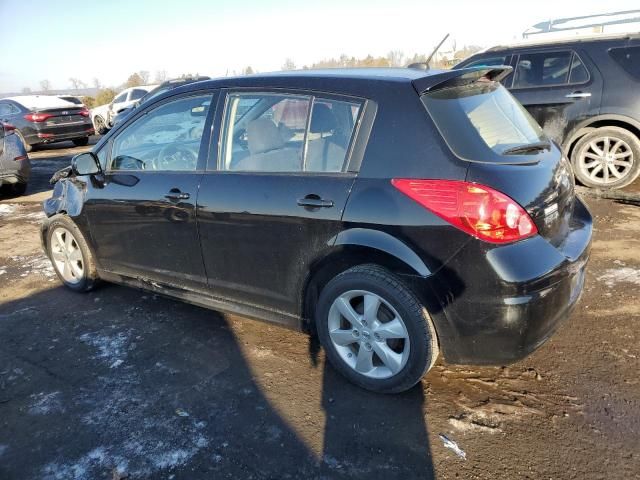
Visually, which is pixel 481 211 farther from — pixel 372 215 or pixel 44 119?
pixel 44 119

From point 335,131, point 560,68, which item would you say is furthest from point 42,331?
point 560,68

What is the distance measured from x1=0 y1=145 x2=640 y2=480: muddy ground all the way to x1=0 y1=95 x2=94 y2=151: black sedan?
37.0 ft

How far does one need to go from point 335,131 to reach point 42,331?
8.78ft

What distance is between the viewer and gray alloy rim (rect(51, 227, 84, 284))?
13.8 feet

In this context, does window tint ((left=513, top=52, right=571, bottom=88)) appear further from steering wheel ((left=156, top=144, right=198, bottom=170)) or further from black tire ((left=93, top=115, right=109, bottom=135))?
black tire ((left=93, top=115, right=109, bottom=135))

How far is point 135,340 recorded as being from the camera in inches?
133

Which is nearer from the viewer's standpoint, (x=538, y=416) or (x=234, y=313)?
(x=538, y=416)

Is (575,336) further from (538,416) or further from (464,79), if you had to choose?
(464,79)

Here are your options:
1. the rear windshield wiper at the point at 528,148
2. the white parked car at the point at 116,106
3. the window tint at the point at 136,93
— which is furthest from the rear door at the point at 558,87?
the window tint at the point at 136,93

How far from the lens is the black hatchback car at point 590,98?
5746mm

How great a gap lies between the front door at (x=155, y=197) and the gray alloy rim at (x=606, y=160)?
5055 millimetres

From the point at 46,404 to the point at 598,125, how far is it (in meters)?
6.46

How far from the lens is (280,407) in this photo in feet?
8.50

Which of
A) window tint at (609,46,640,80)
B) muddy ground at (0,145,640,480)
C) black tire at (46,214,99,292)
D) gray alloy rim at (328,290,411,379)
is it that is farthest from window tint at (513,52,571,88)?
black tire at (46,214,99,292)
